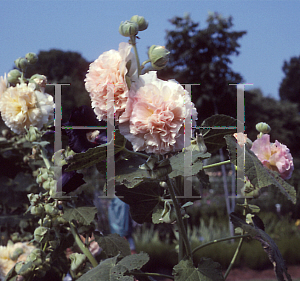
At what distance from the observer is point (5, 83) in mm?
905

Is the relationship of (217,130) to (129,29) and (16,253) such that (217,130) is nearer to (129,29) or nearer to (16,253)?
(129,29)

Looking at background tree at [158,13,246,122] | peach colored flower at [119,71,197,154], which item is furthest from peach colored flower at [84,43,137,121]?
background tree at [158,13,246,122]

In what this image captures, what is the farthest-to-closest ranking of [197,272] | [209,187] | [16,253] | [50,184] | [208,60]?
[208,60], [209,187], [16,253], [50,184], [197,272]

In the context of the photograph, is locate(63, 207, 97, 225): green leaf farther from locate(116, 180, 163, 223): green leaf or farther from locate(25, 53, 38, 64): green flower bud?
locate(25, 53, 38, 64): green flower bud

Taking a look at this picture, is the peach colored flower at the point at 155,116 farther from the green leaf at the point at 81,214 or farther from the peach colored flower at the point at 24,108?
the peach colored flower at the point at 24,108

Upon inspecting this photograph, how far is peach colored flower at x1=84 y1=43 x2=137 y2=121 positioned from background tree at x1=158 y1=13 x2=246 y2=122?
665 centimetres

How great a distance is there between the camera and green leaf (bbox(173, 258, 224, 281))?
59cm

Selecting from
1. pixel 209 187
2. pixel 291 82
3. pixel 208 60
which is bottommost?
pixel 209 187

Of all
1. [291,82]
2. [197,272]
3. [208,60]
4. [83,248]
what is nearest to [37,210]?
[83,248]

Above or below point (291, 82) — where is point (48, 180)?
below

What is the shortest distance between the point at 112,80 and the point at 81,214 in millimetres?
394

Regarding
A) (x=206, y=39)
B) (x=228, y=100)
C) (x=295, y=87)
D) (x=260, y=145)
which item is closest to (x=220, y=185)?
(x=228, y=100)

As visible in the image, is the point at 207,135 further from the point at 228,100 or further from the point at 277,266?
the point at 228,100

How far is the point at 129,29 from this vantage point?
1.73 feet
